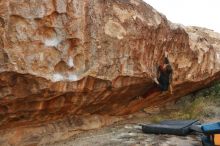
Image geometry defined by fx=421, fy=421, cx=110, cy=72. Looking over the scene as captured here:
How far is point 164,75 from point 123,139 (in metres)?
1.82

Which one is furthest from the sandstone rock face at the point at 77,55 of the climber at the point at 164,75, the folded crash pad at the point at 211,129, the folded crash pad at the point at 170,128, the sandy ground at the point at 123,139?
the folded crash pad at the point at 211,129

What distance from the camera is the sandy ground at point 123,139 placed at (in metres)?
6.96

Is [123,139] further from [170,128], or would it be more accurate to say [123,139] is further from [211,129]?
[211,129]

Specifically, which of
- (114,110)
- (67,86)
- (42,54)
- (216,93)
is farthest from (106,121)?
(216,93)

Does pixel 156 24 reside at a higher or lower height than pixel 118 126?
higher

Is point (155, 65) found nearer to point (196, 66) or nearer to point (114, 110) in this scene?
point (114, 110)

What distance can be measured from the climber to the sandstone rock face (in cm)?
15

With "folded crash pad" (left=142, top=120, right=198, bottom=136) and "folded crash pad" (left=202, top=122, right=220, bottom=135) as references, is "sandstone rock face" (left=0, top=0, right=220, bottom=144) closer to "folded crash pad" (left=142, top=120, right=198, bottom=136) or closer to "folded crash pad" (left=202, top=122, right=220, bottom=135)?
"folded crash pad" (left=142, top=120, right=198, bottom=136)

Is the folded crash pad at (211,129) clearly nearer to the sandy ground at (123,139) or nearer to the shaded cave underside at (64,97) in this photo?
the sandy ground at (123,139)

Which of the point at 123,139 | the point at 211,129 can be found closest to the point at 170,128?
the point at 123,139

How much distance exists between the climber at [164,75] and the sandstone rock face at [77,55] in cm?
15

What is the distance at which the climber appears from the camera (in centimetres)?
834

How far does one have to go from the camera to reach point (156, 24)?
7883mm

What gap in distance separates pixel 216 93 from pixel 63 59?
655cm
